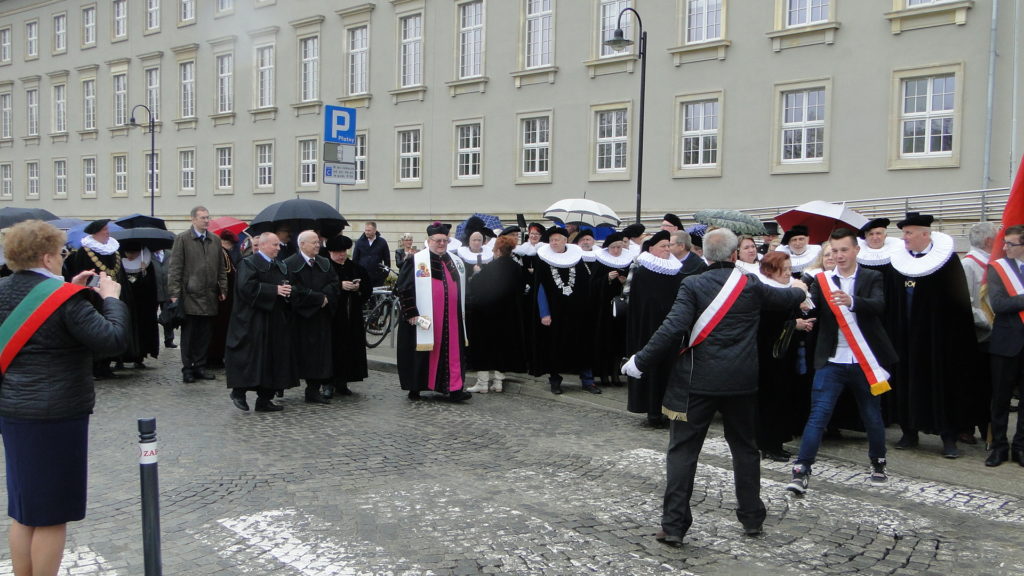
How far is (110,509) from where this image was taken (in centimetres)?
580

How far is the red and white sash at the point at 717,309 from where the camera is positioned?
17.3ft

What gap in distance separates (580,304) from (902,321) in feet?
12.4

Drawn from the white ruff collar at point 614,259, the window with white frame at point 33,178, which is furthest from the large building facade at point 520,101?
the white ruff collar at point 614,259

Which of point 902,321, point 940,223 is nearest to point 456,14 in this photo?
point 940,223

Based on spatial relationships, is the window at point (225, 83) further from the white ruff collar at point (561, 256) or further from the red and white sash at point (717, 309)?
the red and white sash at point (717, 309)

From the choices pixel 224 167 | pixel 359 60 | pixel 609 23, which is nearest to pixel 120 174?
pixel 224 167

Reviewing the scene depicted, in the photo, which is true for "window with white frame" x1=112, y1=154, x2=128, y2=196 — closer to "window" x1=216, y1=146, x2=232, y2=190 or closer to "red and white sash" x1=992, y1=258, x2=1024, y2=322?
"window" x1=216, y1=146, x2=232, y2=190

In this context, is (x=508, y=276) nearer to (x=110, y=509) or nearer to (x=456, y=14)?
(x=110, y=509)

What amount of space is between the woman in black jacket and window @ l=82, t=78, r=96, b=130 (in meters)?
44.9

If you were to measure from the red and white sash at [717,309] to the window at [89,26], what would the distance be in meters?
46.0

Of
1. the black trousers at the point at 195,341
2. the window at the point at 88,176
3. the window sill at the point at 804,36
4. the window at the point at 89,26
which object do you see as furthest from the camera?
the window at the point at 88,176

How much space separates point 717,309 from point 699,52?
19.7m

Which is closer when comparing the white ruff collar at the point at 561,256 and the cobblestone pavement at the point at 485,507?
the cobblestone pavement at the point at 485,507

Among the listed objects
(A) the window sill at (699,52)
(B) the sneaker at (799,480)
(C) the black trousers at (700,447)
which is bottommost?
(B) the sneaker at (799,480)
